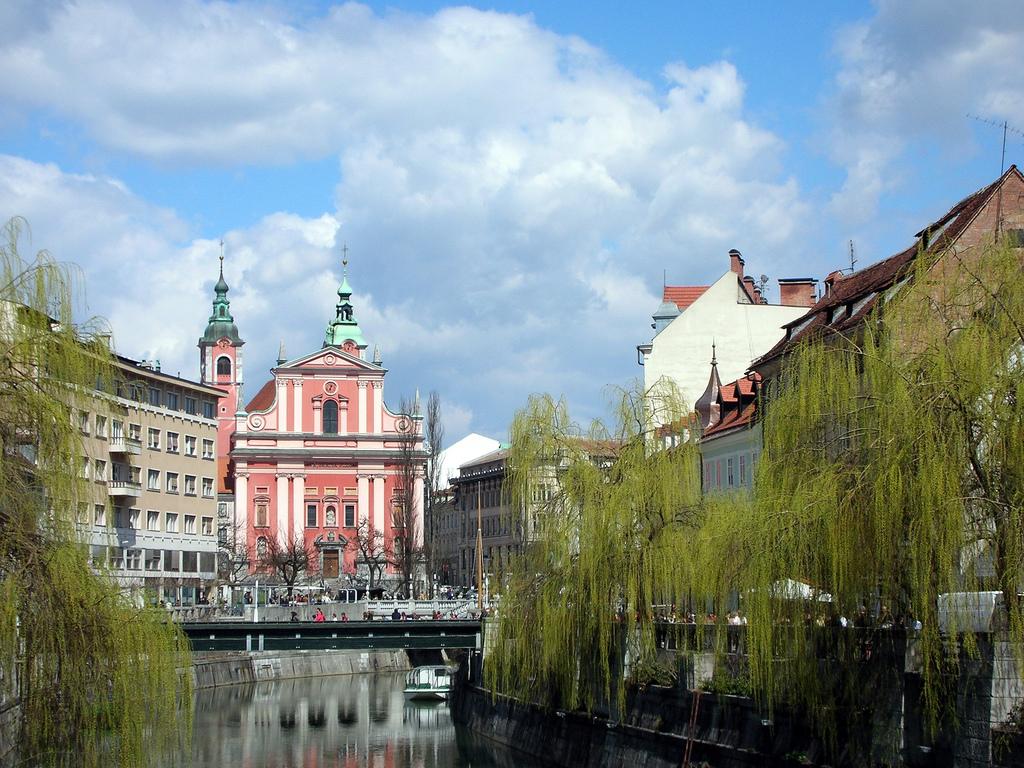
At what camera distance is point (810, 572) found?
28.4 metres

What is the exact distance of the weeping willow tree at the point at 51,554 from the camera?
23.5m

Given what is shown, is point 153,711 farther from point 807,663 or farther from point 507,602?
point 507,602

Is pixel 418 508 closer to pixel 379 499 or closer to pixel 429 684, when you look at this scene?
pixel 379 499

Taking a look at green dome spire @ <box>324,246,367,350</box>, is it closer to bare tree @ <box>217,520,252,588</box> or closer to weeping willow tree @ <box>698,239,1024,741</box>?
bare tree @ <box>217,520,252,588</box>

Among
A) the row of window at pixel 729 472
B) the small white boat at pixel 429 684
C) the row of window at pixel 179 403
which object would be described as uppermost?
the row of window at pixel 179 403

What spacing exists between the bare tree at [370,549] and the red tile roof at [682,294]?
39801 mm

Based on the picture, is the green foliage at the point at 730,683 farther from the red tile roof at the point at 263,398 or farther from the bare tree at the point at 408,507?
the red tile roof at the point at 263,398

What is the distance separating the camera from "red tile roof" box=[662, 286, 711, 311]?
90438mm

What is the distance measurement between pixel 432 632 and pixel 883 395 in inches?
1640

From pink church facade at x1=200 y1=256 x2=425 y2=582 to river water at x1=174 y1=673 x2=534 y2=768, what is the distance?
4933 centimetres

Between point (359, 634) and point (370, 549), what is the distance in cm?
5648

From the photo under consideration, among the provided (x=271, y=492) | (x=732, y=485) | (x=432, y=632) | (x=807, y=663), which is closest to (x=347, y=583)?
(x=271, y=492)

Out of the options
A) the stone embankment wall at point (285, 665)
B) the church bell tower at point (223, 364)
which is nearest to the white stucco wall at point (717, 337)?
the stone embankment wall at point (285, 665)

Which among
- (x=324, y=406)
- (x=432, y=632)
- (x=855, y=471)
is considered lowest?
(x=432, y=632)
